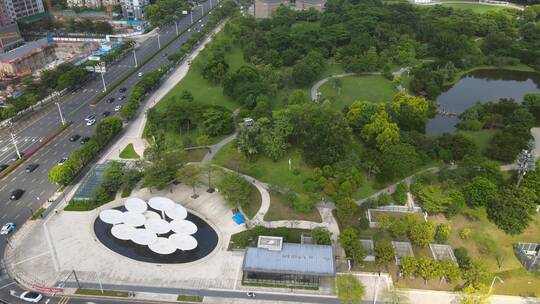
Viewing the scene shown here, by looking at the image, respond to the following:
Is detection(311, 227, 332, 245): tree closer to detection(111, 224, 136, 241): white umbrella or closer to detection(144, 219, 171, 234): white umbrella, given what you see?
detection(144, 219, 171, 234): white umbrella

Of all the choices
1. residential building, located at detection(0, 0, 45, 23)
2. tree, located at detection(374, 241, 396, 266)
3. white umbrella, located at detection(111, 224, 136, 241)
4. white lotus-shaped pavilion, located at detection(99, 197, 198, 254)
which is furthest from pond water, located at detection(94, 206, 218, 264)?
residential building, located at detection(0, 0, 45, 23)

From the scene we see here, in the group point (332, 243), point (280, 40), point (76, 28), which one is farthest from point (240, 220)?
point (76, 28)

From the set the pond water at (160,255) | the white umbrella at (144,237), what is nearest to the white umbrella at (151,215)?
the pond water at (160,255)

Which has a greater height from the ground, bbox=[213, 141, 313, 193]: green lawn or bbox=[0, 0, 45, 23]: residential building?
bbox=[0, 0, 45, 23]: residential building

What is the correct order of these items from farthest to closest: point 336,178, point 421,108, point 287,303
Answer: point 421,108 < point 336,178 < point 287,303

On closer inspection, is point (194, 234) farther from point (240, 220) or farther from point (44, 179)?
point (44, 179)
